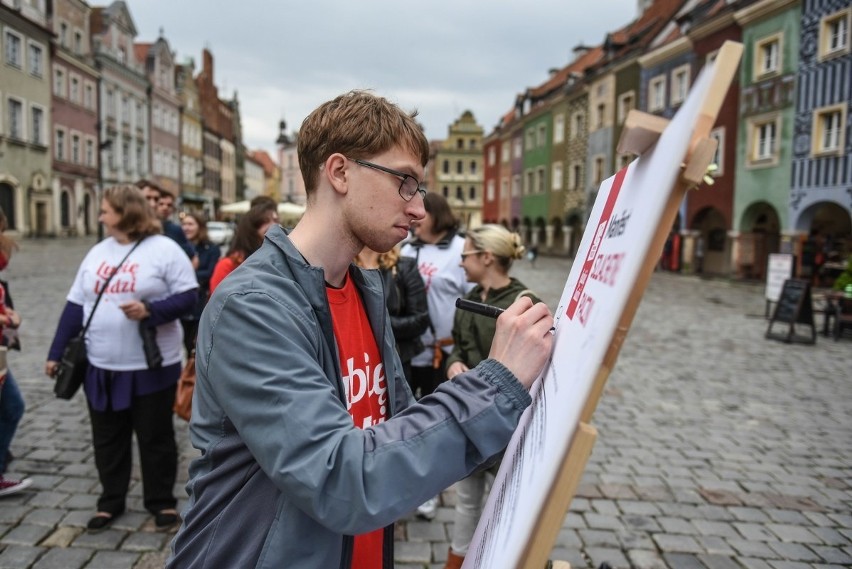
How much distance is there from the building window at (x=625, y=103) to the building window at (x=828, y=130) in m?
10.3

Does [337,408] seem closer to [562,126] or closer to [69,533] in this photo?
[69,533]

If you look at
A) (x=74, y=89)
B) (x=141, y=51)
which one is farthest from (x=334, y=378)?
(x=141, y=51)

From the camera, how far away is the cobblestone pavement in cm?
340

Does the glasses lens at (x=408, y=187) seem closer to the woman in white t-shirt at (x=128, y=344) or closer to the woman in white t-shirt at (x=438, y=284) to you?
the woman in white t-shirt at (x=128, y=344)

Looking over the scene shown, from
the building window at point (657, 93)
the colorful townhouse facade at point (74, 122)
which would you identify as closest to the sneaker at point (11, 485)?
the building window at point (657, 93)

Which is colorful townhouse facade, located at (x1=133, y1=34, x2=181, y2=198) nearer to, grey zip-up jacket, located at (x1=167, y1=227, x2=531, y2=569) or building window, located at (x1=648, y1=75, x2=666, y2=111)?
building window, located at (x1=648, y1=75, x2=666, y2=111)

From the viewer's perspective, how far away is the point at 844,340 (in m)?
11.0

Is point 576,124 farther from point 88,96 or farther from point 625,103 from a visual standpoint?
point 88,96

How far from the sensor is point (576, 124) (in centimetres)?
3653

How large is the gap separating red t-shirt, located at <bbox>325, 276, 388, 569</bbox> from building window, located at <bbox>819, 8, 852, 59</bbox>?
22055mm

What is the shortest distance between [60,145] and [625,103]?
29917mm

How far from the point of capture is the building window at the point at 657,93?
2724 cm

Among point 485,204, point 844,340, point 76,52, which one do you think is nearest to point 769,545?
point 844,340

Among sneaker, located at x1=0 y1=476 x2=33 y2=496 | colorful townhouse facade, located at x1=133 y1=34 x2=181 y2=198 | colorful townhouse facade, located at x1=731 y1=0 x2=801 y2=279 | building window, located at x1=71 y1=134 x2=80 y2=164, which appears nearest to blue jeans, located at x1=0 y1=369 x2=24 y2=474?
sneaker, located at x1=0 y1=476 x2=33 y2=496
